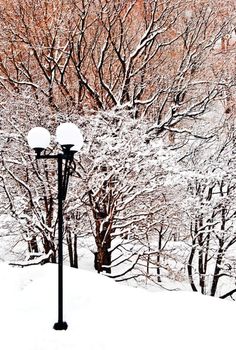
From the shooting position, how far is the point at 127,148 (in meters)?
8.45

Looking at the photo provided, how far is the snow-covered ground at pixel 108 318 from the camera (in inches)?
166

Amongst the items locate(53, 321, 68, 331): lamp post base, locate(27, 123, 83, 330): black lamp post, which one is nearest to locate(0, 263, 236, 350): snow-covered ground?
locate(53, 321, 68, 331): lamp post base

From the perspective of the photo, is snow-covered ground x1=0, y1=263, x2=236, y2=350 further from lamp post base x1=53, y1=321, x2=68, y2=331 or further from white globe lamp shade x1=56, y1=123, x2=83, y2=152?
white globe lamp shade x1=56, y1=123, x2=83, y2=152

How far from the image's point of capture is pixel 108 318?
4.74 metres

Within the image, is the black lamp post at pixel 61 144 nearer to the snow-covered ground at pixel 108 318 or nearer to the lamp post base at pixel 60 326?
the lamp post base at pixel 60 326

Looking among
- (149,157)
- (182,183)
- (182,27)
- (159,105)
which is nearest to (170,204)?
(182,183)

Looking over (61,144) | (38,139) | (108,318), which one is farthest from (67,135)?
(108,318)

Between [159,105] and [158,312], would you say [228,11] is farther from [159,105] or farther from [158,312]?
[158,312]

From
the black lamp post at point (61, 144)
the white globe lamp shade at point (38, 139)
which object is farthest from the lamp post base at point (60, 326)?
the white globe lamp shade at point (38, 139)

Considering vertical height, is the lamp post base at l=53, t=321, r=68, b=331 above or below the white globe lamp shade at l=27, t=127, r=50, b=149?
below

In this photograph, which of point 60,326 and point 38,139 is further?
point 38,139

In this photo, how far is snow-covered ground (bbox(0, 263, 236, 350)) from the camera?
4211 mm

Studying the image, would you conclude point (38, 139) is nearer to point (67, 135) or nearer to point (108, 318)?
point (67, 135)

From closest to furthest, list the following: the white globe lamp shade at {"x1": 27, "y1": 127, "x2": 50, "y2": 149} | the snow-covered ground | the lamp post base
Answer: the snow-covered ground, the lamp post base, the white globe lamp shade at {"x1": 27, "y1": 127, "x2": 50, "y2": 149}
